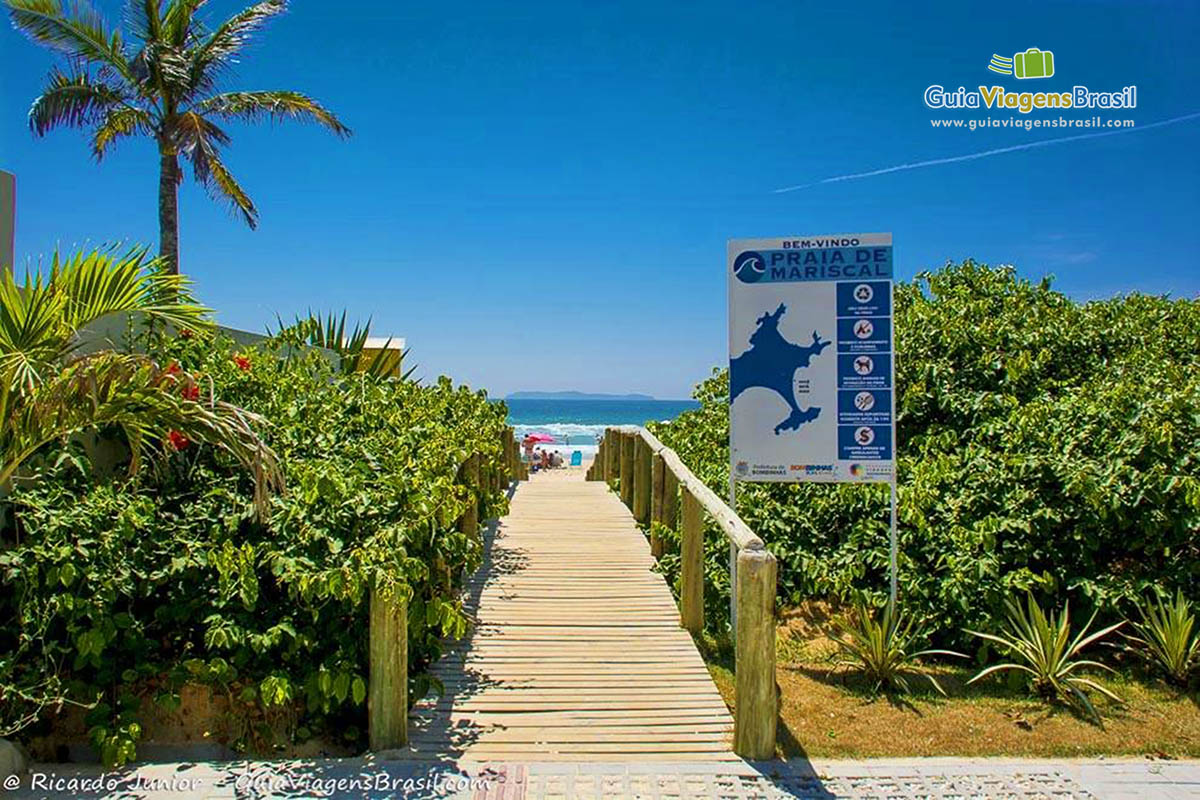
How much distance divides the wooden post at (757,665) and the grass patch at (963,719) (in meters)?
0.23

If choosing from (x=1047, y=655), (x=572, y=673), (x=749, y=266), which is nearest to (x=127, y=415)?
(x=572, y=673)

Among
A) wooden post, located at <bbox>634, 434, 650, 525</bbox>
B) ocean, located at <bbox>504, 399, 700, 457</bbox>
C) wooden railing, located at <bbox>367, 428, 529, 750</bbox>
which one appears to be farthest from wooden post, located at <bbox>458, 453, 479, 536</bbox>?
ocean, located at <bbox>504, 399, 700, 457</bbox>

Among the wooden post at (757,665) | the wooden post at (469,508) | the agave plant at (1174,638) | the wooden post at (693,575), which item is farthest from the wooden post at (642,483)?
the agave plant at (1174,638)

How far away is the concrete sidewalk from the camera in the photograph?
3484mm

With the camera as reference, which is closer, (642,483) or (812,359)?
(812,359)

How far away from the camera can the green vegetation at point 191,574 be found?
3635 millimetres

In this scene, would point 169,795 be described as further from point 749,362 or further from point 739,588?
point 749,362

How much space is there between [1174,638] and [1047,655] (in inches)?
31.4

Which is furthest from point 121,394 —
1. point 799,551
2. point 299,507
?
point 799,551

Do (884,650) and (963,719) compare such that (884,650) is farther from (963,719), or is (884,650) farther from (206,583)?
(206,583)

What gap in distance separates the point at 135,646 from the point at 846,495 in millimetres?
4466

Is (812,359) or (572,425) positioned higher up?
(572,425)

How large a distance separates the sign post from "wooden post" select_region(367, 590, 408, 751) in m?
2.57

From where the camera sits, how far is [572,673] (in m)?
4.70
